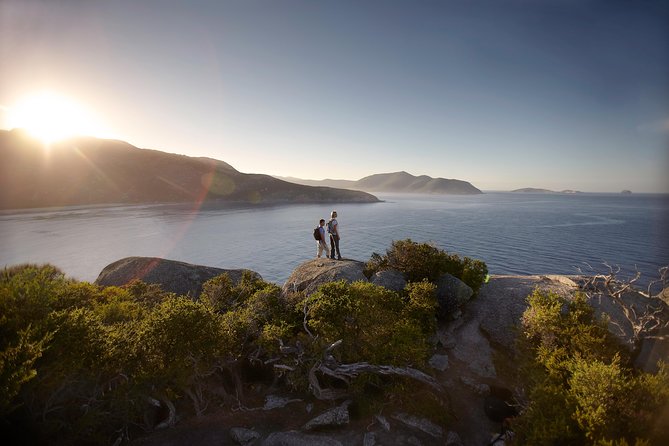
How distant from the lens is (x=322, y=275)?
20734 millimetres

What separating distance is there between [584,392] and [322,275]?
14250 millimetres

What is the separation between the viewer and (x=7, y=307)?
1077 centimetres

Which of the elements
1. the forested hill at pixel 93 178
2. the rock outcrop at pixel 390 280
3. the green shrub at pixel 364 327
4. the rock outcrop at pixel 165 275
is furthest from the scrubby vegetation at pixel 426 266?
the forested hill at pixel 93 178

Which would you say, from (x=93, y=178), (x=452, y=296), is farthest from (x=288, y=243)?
(x=93, y=178)

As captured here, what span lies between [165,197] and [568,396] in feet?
630

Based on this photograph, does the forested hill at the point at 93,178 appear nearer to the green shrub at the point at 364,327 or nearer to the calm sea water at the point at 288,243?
the calm sea water at the point at 288,243

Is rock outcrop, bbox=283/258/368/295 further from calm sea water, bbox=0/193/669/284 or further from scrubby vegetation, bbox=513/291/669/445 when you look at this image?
calm sea water, bbox=0/193/669/284

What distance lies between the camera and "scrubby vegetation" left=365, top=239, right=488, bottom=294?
21.6 m

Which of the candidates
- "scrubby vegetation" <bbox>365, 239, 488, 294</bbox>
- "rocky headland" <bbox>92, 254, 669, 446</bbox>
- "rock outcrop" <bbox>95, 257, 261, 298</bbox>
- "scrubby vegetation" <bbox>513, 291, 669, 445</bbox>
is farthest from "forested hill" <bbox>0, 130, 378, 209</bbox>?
"scrubby vegetation" <bbox>513, 291, 669, 445</bbox>

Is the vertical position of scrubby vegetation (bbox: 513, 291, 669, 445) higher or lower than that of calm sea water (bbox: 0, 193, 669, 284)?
higher

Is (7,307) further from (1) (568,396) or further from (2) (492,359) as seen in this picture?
(2) (492,359)

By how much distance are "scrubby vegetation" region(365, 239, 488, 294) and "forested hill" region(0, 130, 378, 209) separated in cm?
17585

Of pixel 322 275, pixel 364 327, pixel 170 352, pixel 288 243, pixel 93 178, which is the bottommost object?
pixel 288 243

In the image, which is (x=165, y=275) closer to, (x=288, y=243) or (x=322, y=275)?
(x=322, y=275)
